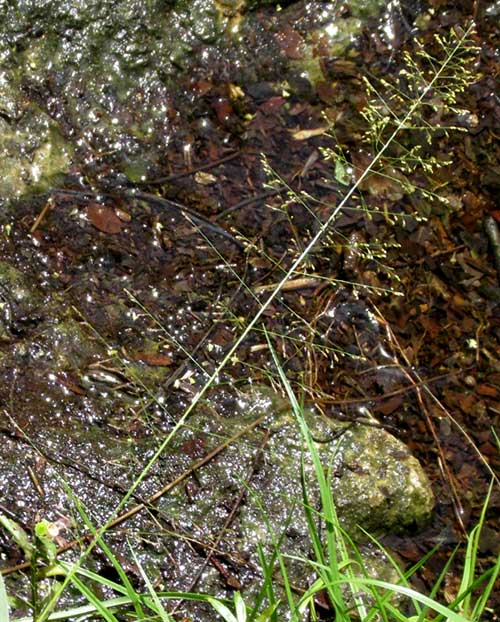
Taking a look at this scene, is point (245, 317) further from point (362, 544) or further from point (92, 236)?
point (362, 544)

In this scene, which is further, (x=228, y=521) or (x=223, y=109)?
(x=223, y=109)

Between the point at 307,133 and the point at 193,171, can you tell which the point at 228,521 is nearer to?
the point at 193,171

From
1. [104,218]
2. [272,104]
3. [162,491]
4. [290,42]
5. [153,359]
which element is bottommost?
[162,491]

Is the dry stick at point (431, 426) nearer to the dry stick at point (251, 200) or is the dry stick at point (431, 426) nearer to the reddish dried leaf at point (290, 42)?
the dry stick at point (251, 200)

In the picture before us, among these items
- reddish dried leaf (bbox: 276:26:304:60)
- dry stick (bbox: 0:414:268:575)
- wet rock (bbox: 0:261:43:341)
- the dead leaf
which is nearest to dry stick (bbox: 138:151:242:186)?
the dead leaf

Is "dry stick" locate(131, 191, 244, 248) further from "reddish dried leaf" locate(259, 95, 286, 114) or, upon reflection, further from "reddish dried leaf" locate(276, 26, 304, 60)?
"reddish dried leaf" locate(276, 26, 304, 60)

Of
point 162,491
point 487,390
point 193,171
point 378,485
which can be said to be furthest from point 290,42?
point 162,491

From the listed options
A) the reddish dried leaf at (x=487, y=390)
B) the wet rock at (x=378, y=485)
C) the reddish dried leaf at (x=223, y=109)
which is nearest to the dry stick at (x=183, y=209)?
the reddish dried leaf at (x=223, y=109)

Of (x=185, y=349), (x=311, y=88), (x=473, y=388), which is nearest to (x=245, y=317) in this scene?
(x=185, y=349)
